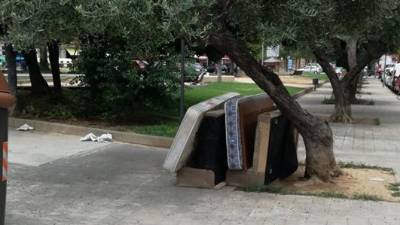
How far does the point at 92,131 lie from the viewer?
40.6 ft

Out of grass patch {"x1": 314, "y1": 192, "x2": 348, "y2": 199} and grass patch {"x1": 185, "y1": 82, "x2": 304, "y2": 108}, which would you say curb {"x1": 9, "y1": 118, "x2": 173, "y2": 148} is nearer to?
grass patch {"x1": 314, "y1": 192, "x2": 348, "y2": 199}

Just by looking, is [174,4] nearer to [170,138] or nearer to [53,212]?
[53,212]

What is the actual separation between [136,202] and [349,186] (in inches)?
114

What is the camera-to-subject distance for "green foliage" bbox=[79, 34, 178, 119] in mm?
13008

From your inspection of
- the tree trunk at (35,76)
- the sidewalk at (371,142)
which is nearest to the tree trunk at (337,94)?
the sidewalk at (371,142)

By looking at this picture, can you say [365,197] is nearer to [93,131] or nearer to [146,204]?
[146,204]

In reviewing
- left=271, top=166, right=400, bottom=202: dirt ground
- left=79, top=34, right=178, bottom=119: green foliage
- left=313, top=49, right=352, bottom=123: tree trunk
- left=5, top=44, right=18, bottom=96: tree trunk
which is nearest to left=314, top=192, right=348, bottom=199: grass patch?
left=271, top=166, right=400, bottom=202: dirt ground

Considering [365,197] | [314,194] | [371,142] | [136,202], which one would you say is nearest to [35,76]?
[371,142]

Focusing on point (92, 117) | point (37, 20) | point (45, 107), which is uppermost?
point (37, 20)

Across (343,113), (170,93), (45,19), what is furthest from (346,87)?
(45,19)

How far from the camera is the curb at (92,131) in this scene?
11469mm

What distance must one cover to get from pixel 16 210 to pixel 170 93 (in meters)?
6.95

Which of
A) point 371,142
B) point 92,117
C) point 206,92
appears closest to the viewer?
point 371,142

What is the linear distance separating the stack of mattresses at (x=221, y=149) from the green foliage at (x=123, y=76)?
4.90m
